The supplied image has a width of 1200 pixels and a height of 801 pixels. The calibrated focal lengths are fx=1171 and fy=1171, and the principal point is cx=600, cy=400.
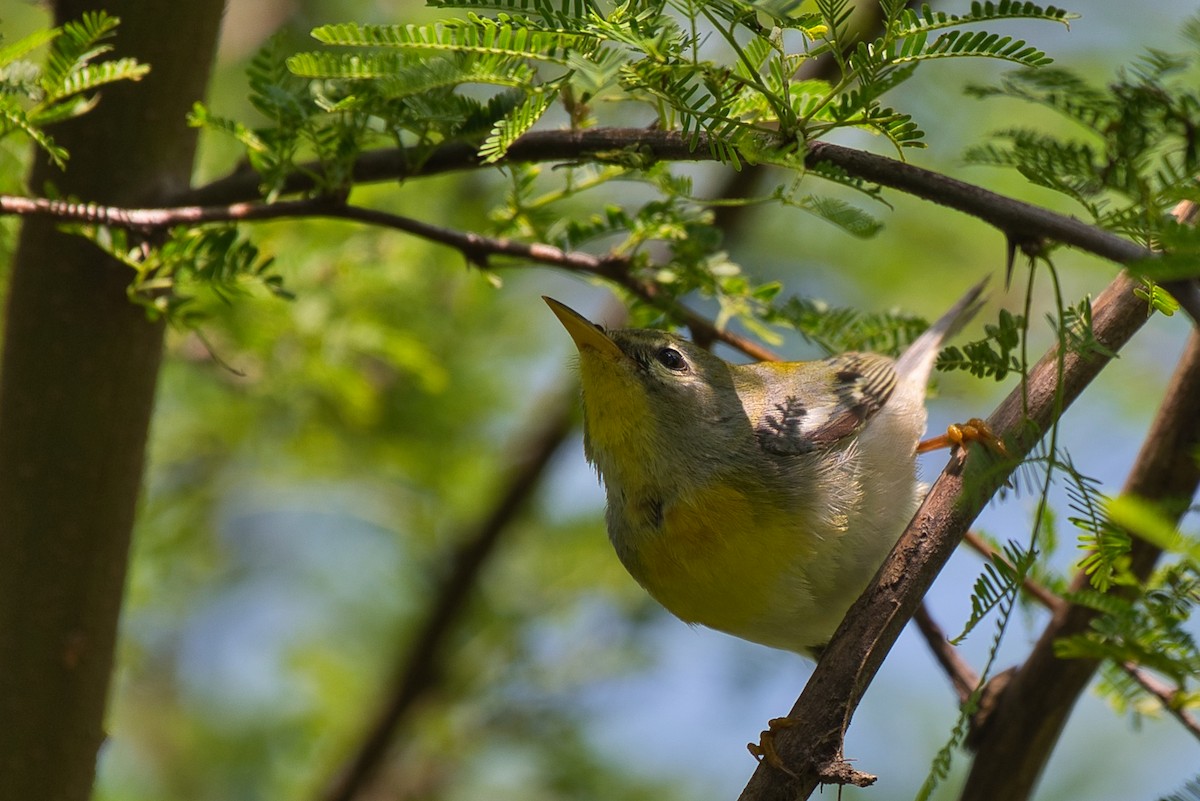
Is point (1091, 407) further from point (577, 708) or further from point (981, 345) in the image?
point (981, 345)

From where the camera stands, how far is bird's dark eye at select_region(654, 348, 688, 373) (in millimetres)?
3629

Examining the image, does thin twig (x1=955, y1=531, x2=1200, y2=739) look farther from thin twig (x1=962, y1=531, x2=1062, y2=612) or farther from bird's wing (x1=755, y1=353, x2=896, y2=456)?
bird's wing (x1=755, y1=353, x2=896, y2=456)

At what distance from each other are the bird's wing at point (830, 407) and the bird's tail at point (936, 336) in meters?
0.08

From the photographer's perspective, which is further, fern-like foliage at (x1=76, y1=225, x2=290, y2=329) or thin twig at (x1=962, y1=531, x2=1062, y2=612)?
thin twig at (x1=962, y1=531, x2=1062, y2=612)

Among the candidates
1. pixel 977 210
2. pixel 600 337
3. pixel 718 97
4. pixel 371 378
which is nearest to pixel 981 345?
pixel 977 210

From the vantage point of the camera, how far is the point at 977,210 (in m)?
2.00

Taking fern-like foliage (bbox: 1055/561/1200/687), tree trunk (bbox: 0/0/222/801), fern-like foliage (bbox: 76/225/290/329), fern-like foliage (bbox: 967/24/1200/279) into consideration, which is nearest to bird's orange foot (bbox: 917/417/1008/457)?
fern-like foliage (bbox: 1055/561/1200/687)

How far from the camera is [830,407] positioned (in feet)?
11.9

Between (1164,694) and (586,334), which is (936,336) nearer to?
(586,334)

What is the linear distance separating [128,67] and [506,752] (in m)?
4.00

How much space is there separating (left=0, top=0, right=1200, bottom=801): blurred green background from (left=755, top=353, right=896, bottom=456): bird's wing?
2.27ft

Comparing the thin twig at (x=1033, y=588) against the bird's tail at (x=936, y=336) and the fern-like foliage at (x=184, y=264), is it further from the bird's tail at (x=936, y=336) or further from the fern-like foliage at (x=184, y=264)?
the fern-like foliage at (x=184, y=264)

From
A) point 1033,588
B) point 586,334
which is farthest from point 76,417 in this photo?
point 1033,588

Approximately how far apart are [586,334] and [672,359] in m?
0.30
